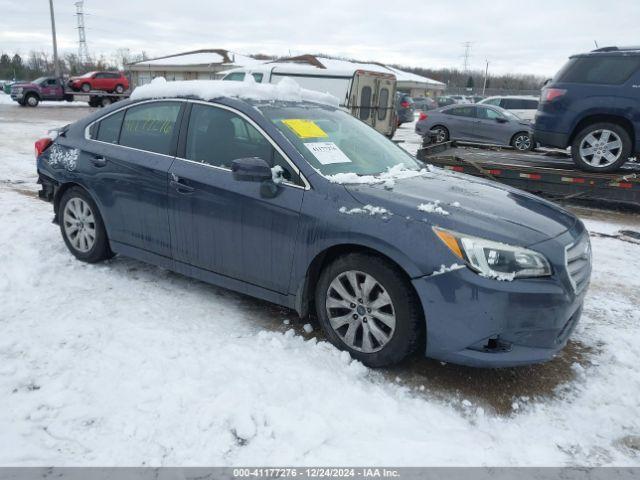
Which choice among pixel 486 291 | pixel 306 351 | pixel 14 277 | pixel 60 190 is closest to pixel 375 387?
pixel 306 351

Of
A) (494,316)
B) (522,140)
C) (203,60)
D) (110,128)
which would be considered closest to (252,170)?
(494,316)

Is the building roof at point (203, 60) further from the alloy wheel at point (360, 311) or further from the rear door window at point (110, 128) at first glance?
the alloy wheel at point (360, 311)

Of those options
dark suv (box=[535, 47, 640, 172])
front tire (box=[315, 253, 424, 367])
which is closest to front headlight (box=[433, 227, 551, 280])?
front tire (box=[315, 253, 424, 367])

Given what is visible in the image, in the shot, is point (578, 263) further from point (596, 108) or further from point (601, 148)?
point (601, 148)

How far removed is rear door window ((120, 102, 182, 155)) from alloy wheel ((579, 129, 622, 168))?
6.64 meters

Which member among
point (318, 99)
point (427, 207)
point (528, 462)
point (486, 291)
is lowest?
point (528, 462)

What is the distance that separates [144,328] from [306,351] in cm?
118

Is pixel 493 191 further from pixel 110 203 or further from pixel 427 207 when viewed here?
pixel 110 203

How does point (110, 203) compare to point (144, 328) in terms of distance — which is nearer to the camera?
point (144, 328)

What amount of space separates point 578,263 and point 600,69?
5919mm

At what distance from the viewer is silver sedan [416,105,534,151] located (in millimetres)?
15539

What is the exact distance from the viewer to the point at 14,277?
14.4 feet

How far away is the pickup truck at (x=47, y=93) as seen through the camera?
2961cm

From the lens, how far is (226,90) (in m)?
4.04
